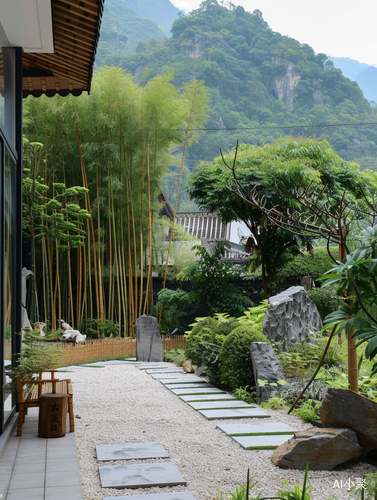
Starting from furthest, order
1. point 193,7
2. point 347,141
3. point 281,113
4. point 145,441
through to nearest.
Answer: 1. point 193,7
2. point 281,113
3. point 347,141
4. point 145,441

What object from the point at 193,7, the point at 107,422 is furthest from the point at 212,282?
the point at 193,7

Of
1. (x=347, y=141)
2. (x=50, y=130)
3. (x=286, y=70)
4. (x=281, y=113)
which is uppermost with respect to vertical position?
(x=286, y=70)

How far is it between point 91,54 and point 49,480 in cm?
314

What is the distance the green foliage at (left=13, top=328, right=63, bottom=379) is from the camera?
3.71 m

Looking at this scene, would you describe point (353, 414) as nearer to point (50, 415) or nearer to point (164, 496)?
point (164, 496)

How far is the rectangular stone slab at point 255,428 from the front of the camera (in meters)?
3.86

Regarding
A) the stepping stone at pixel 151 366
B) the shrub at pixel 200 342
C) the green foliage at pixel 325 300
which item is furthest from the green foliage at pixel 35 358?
the green foliage at pixel 325 300

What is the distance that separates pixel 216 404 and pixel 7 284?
2.34 meters

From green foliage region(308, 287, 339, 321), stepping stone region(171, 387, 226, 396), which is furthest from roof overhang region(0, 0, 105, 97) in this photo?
green foliage region(308, 287, 339, 321)

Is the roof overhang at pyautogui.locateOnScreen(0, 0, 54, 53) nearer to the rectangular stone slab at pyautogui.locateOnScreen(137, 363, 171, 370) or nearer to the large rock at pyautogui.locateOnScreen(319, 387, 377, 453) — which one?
the large rock at pyautogui.locateOnScreen(319, 387, 377, 453)

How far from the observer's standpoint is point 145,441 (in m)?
3.62

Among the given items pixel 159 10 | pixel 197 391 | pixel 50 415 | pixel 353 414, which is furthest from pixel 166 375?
pixel 159 10

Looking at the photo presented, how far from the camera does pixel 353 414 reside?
3.17 metres

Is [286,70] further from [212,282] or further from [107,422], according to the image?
[107,422]
